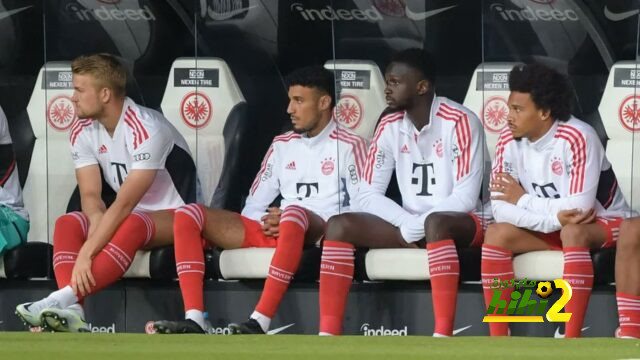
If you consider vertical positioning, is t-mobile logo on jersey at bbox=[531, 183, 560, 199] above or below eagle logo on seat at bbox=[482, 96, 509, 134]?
below

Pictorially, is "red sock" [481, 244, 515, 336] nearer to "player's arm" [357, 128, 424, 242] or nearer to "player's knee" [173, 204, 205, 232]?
"player's arm" [357, 128, 424, 242]

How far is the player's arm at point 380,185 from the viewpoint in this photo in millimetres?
8383

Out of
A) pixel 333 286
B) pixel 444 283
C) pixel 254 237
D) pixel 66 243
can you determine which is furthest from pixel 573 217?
pixel 66 243

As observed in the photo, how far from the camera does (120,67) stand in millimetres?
8922

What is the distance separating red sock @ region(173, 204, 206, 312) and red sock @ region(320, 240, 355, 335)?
605 millimetres

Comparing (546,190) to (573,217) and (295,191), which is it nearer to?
(573,217)

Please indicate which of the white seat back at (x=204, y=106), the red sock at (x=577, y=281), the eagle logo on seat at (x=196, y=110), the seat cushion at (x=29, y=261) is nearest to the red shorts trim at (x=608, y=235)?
the red sock at (x=577, y=281)

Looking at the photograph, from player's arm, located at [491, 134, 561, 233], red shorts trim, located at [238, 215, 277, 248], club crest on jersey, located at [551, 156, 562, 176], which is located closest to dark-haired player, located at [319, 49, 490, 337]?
player's arm, located at [491, 134, 561, 233]

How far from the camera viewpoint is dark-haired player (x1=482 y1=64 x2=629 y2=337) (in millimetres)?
7812

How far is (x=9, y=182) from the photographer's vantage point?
9.13 m

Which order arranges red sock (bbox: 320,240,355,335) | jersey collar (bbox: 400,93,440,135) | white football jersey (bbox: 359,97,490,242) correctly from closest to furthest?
red sock (bbox: 320,240,355,335)
white football jersey (bbox: 359,97,490,242)
jersey collar (bbox: 400,93,440,135)

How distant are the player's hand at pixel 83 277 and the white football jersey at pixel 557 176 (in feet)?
6.38

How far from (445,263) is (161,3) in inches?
89.9

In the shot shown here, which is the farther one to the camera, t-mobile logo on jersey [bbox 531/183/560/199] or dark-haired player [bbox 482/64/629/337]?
t-mobile logo on jersey [bbox 531/183/560/199]
